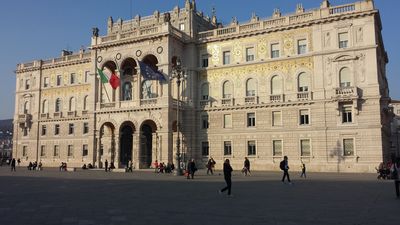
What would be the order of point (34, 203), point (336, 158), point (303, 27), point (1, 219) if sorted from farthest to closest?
point (303, 27)
point (336, 158)
point (34, 203)
point (1, 219)

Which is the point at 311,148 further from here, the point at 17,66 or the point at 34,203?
the point at 17,66

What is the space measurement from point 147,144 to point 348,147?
25.7m

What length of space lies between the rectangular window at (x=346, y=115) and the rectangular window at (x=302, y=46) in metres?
8.20

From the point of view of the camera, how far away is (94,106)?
5544 cm

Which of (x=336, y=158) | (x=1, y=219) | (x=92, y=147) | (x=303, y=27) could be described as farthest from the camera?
(x=92, y=147)

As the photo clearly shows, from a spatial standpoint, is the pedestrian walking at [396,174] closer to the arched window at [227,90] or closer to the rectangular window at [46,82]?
the arched window at [227,90]

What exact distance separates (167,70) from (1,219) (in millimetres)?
39767

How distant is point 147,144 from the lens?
55.9 metres

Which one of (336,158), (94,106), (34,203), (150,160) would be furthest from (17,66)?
(34,203)

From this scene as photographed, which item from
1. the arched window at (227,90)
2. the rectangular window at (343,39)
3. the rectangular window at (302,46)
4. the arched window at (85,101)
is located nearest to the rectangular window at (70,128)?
the arched window at (85,101)

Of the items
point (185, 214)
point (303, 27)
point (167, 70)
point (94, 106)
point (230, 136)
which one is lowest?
point (185, 214)

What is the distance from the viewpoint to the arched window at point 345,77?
44.8 metres

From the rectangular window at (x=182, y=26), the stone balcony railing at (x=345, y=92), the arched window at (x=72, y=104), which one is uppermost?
the rectangular window at (x=182, y=26)

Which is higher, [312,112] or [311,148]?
[312,112]
